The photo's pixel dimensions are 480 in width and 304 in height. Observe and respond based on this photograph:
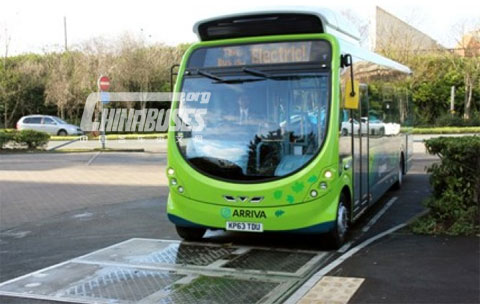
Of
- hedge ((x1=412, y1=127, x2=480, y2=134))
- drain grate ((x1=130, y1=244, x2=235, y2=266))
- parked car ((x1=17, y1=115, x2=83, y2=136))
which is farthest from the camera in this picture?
parked car ((x1=17, y1=115, x2=83, y2=136))

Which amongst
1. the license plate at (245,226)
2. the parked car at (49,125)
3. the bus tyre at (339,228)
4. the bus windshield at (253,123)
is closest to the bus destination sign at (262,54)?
the bus windshield at (253,123)

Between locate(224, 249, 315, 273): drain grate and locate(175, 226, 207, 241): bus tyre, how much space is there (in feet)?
3.12

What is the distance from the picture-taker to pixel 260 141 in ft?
23.5

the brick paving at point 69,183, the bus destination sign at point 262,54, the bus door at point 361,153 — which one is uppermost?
the bus destination sign at point 262,54

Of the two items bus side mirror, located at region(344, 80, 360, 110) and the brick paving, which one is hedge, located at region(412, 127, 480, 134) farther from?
bus side mirror, located at region(344, 80, 360, 110)

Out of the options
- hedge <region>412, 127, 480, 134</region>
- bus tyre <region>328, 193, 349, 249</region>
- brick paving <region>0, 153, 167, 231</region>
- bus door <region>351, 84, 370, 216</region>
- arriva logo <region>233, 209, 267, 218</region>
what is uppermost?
bus door <region>351, 84, 370, 216</region>

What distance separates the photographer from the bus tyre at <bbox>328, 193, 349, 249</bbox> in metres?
7.11

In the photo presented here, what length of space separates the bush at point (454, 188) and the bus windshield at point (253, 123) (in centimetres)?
226

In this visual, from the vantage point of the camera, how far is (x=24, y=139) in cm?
2533

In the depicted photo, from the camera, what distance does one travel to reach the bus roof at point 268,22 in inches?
289

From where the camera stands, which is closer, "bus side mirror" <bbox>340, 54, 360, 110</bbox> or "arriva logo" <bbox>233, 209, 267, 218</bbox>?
"arriva logo" <bbox>233, 209, 267, 218</bbox>

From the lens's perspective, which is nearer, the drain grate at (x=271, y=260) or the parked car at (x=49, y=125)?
the drain grate at (x=271, y=260)

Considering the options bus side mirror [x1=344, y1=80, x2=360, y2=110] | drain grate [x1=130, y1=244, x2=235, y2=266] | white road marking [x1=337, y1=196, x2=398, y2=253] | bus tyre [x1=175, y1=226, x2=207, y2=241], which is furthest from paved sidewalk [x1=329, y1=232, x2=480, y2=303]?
bus tyre [x1=175, y1=226, x2=207, y2=241]

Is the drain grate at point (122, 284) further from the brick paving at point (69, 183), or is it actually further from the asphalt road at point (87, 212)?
the brick paving at point (69, 183)
